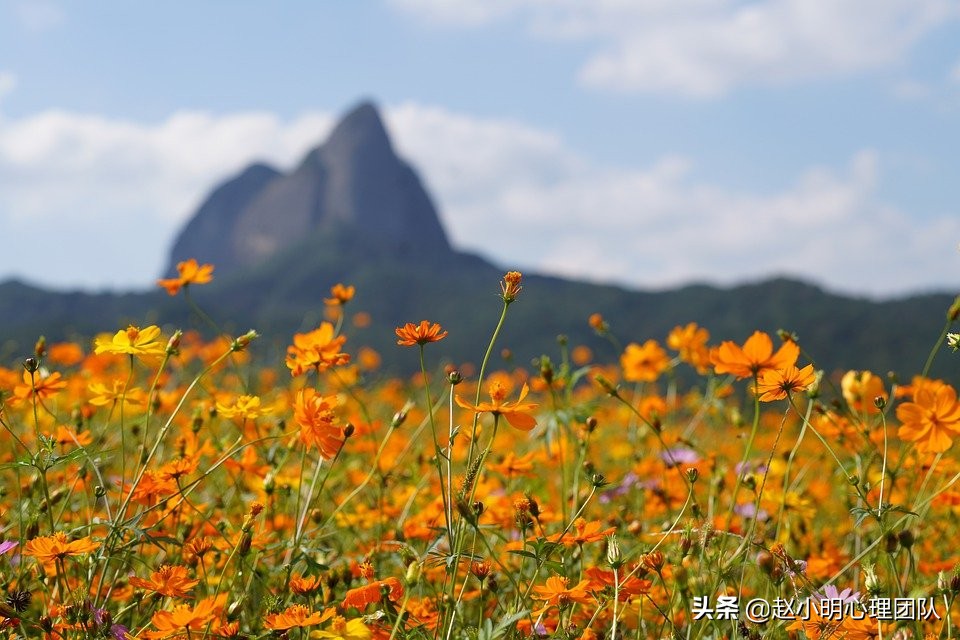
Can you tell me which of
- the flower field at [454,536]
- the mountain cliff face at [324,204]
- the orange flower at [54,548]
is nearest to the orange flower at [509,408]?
the flower field at [454,536]

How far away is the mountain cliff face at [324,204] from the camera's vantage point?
5788cm

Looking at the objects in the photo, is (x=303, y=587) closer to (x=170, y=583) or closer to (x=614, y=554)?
(x=170, y=583)

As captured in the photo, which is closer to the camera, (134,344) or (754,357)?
(754,357)

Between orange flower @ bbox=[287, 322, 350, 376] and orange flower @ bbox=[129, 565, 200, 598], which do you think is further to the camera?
orange flower @ bbox=[287, 322, 350, 376]

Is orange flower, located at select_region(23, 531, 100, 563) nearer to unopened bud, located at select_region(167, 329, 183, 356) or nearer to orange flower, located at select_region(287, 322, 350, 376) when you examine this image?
unopened bud, located at select_region(167, 329, 183, 356)

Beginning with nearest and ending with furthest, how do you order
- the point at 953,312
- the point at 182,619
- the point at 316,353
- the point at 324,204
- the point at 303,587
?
the point at 182,619 < the point at 303,587 < the point at 316,353 < the point at 953,312 < the point at 324,204

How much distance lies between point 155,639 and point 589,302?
2441 centimetres

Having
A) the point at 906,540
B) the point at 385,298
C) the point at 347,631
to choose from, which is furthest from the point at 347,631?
the point at 385,298

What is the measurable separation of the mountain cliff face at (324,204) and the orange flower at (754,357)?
5242 centimetres

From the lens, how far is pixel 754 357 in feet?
4.81

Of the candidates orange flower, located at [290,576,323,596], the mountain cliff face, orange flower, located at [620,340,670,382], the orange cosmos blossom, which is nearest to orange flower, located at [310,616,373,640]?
the orange cosmos blossom

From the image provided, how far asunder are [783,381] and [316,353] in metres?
0.90

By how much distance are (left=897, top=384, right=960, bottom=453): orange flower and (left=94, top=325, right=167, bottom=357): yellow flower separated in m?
1.38

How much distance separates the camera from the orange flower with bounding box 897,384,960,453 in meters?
1.46
